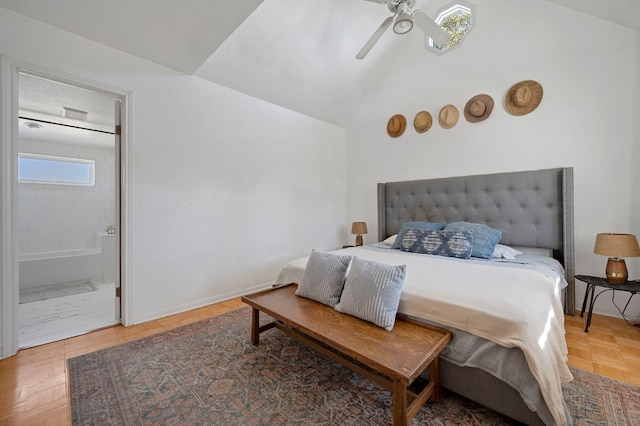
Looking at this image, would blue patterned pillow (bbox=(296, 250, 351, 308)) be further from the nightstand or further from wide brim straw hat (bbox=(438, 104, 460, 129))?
wide brim straw hat (bbox=(438, 104, 460, 129))

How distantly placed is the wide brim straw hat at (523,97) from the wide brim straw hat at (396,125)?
A: 3.84 feet

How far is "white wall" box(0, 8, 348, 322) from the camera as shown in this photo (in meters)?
2.16

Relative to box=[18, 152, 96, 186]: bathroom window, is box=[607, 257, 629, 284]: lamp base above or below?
below

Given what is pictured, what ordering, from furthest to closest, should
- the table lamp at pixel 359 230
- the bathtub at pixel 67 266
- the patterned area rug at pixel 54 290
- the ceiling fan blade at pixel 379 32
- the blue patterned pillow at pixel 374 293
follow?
the table lamp at pixel 359 230
the bathtub at pixel 67 266
the patterned area rug at pixel 54 290
the ceiling fan blade at pixel 379 32
the blue patterned pillow at pixel 374 293

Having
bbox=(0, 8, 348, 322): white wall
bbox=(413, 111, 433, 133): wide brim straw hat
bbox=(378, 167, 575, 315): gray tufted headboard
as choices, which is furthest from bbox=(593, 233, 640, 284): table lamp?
bbox=(0, 8, 348, 322): white wall

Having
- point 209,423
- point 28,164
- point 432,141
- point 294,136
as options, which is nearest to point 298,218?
point 294,136

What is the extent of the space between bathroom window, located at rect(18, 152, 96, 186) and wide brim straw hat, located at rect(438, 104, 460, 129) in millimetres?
5587

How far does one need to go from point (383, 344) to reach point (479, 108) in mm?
2880

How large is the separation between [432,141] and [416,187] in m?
0.62

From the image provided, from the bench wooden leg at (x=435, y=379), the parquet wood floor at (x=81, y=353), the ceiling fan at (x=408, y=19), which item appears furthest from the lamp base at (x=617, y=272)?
the ceiling fan at (x=408, y=19)

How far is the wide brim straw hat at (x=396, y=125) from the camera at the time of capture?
3588 mm

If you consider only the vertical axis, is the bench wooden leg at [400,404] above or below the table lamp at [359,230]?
below

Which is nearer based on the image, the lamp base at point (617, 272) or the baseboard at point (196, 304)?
the lamp base at point (617, 272)

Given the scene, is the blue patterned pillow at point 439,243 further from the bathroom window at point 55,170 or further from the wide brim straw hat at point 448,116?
the bathroom window at point 55,170
